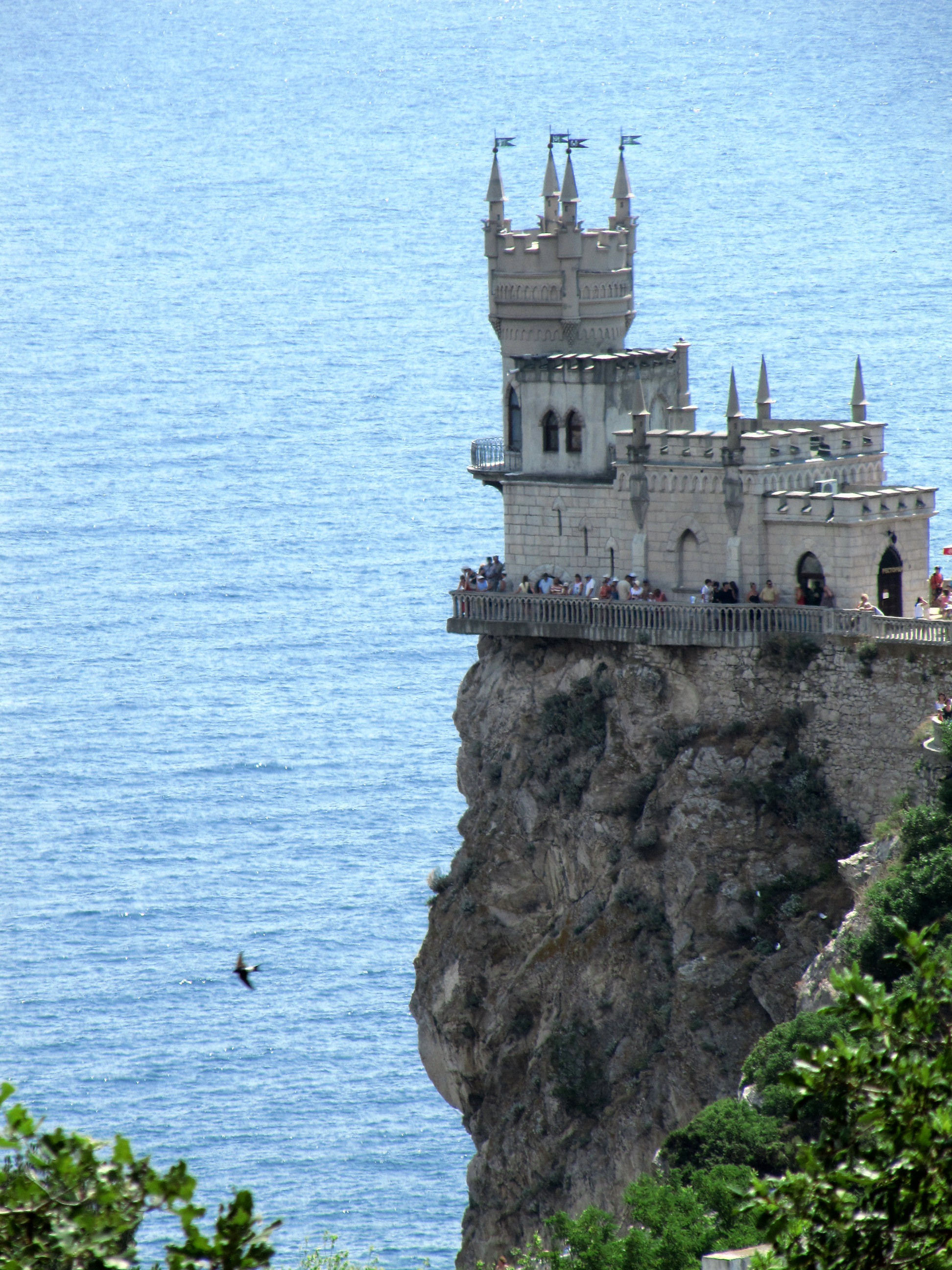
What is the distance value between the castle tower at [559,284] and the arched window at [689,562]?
7585 millimetres

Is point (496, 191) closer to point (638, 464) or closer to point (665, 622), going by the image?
point (638, 464)

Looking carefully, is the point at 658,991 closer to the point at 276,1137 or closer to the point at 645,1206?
the point at 645,1206

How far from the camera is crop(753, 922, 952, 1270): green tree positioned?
99.2 ft

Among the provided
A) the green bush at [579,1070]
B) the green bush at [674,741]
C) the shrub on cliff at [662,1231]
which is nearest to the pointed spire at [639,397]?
the green bush at [674,741]

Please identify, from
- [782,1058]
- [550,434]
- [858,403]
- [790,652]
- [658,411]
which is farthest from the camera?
[658,411]

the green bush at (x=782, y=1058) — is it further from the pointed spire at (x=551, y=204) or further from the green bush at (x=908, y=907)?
the pointed spire at (x=551, y=204)

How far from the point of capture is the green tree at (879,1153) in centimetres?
3025

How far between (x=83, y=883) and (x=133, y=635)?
43.2 metres

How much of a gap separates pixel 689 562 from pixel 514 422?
7.47 meters

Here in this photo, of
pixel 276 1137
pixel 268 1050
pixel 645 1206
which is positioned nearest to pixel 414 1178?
pixel 276 1137

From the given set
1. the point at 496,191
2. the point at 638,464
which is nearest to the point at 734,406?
the point at 638,464

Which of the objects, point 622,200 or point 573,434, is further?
point 622,200

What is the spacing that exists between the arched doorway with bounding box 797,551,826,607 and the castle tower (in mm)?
10652

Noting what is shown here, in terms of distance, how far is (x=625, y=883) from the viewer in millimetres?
71375
